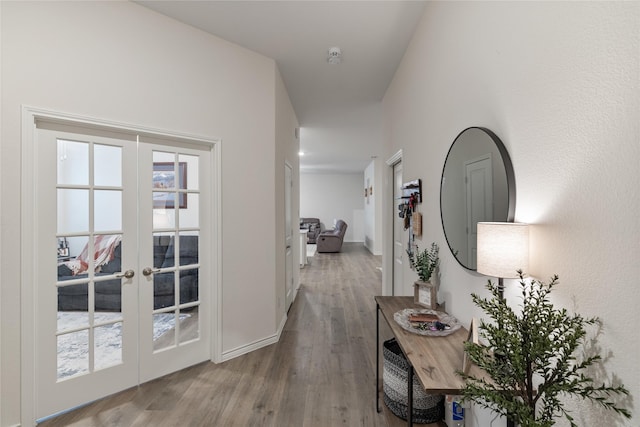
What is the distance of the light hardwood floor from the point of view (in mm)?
1971

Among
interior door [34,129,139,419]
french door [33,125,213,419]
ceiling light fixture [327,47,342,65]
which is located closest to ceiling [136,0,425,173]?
ceiling light fixture [327,47,342,65]

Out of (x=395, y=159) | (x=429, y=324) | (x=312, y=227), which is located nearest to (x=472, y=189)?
(x=429, y=324)

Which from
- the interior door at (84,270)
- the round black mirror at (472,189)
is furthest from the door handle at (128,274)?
the round black mirror at (472,189)

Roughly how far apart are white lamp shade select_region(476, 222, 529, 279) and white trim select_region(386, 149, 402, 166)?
83.2 inches

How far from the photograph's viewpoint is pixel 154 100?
2354mm

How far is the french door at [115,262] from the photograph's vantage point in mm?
1988

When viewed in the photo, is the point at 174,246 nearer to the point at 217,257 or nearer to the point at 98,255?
the point at 217,257

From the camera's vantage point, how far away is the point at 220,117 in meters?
2.72

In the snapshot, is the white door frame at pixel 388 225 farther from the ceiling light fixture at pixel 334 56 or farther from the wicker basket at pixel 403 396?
the wicker basket at pixel 403 396

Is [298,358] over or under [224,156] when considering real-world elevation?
Answer: under

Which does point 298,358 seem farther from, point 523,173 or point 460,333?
point 523,173

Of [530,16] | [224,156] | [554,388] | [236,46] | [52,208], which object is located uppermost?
[236,46]

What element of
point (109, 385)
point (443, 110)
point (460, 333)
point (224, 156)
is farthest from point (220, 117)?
point (460, 333)

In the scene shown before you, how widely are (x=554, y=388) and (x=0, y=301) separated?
2.69m
